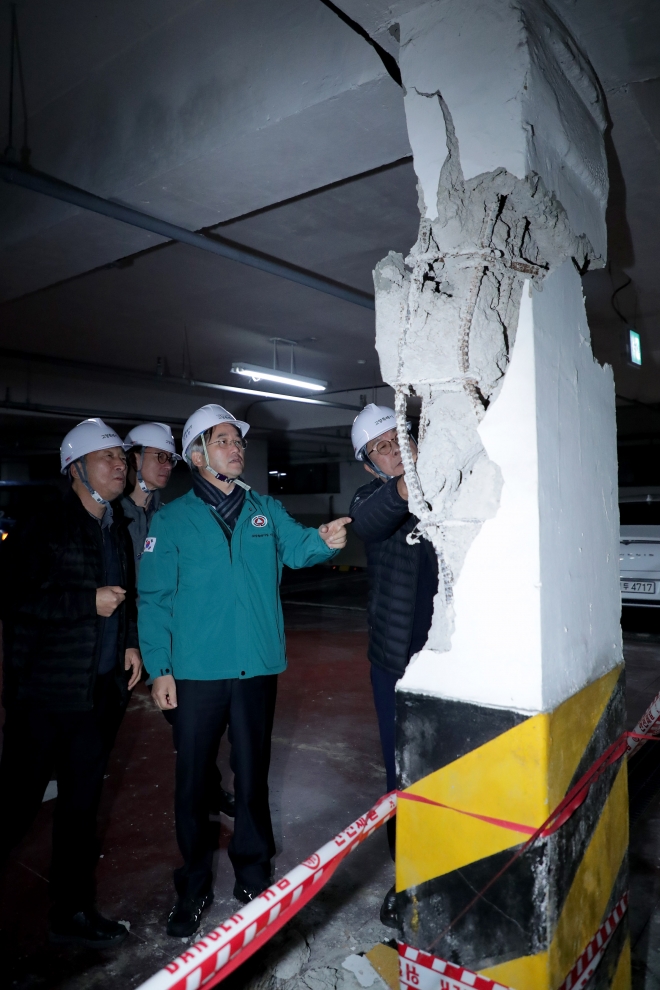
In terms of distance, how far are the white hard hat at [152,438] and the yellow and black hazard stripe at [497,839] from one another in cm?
226

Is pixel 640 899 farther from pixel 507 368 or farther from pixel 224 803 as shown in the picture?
pixel 507 368

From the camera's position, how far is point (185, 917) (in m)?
2.24

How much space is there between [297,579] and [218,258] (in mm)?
9081

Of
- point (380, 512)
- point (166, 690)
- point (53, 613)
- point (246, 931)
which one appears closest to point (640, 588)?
point (380, 512)

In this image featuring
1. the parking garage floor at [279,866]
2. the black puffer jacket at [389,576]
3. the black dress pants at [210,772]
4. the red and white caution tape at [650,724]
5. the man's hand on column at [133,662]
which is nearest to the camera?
the parking garage floor at [279,866]

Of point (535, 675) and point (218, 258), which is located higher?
point (218, 258)

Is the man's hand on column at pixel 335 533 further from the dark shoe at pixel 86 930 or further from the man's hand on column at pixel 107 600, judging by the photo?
the dark shoe at pixel 86 930

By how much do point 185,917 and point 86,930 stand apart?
0.33 m

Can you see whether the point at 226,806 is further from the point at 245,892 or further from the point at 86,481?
the point at 86,481

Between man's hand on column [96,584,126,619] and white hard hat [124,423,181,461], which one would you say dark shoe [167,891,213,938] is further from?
white hard hat [124,423,181,461]

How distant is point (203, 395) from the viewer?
11875 millimetres

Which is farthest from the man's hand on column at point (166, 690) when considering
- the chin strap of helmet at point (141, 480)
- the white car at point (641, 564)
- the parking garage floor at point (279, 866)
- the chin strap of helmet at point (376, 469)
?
the white car at point (641, 564)

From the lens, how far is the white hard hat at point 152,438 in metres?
3.47

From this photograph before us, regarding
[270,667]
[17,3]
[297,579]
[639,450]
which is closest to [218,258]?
[17,3]
